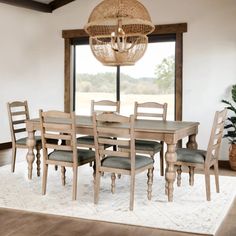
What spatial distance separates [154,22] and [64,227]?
4490 millimetres

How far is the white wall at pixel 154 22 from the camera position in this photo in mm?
6504

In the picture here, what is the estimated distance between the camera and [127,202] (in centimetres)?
430

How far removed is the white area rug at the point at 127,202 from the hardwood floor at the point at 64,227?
0.32 ft

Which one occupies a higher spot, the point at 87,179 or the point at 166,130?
the point at 166,130

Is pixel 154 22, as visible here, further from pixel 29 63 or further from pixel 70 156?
pixel 70 156

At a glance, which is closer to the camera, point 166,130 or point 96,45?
point 166,130

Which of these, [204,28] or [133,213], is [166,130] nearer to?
[133,213]

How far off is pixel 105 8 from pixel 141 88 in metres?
2.83

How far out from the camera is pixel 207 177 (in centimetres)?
430

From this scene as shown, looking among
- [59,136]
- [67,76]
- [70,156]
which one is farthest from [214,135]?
[67,76]

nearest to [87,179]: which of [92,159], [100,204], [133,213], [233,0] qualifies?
[92,159]

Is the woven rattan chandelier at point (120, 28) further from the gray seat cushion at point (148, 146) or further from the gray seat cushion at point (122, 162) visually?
the gray seat cushion at point (122, 162)

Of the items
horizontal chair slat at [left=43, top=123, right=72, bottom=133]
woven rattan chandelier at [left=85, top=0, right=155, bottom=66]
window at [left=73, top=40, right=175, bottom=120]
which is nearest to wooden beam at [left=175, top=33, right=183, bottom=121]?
window at [left=73, top=40, right=175, bottom=120]

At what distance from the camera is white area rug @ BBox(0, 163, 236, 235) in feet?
12.3
